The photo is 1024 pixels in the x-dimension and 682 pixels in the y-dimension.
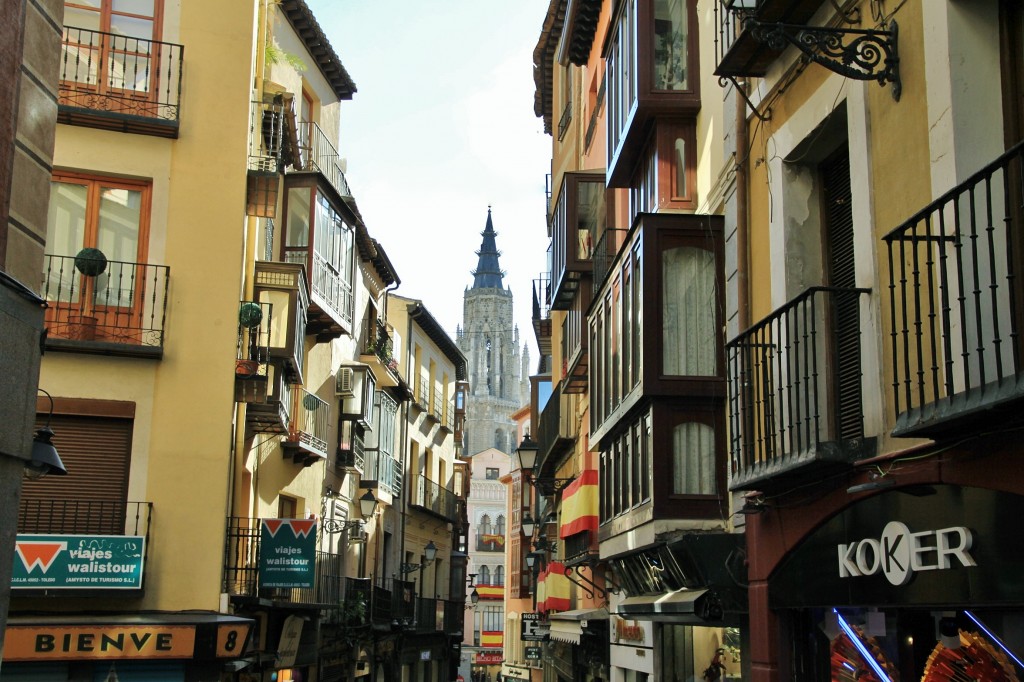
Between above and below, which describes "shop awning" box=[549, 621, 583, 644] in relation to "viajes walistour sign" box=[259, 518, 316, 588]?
below

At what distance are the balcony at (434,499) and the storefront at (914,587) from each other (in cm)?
3002

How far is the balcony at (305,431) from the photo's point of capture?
21.0 metres

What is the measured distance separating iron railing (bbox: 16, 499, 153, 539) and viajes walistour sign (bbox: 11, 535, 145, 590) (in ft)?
1.22

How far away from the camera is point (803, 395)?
889cm

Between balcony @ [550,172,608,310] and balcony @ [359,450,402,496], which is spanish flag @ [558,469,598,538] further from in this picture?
balcony @ [359,450,402,496]

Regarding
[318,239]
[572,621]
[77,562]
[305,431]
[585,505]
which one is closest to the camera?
[77,562]

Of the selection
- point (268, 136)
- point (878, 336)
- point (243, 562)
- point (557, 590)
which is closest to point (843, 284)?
point (878, 336)

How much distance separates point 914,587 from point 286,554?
11944mm

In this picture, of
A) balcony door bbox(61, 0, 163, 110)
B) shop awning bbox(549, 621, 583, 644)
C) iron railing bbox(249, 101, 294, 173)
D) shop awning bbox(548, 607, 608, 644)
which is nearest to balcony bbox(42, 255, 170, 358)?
balcony door bbox(61, 0, 163, 110)

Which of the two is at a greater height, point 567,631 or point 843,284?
point 843,284

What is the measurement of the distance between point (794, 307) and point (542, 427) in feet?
79.2

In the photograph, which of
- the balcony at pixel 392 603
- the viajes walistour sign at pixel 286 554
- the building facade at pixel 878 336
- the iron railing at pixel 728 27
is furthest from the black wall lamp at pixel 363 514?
the building facade at pixel 878 336

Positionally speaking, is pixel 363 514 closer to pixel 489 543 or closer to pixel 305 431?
pixel 305 431

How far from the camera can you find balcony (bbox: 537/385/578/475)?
28.0 metres
